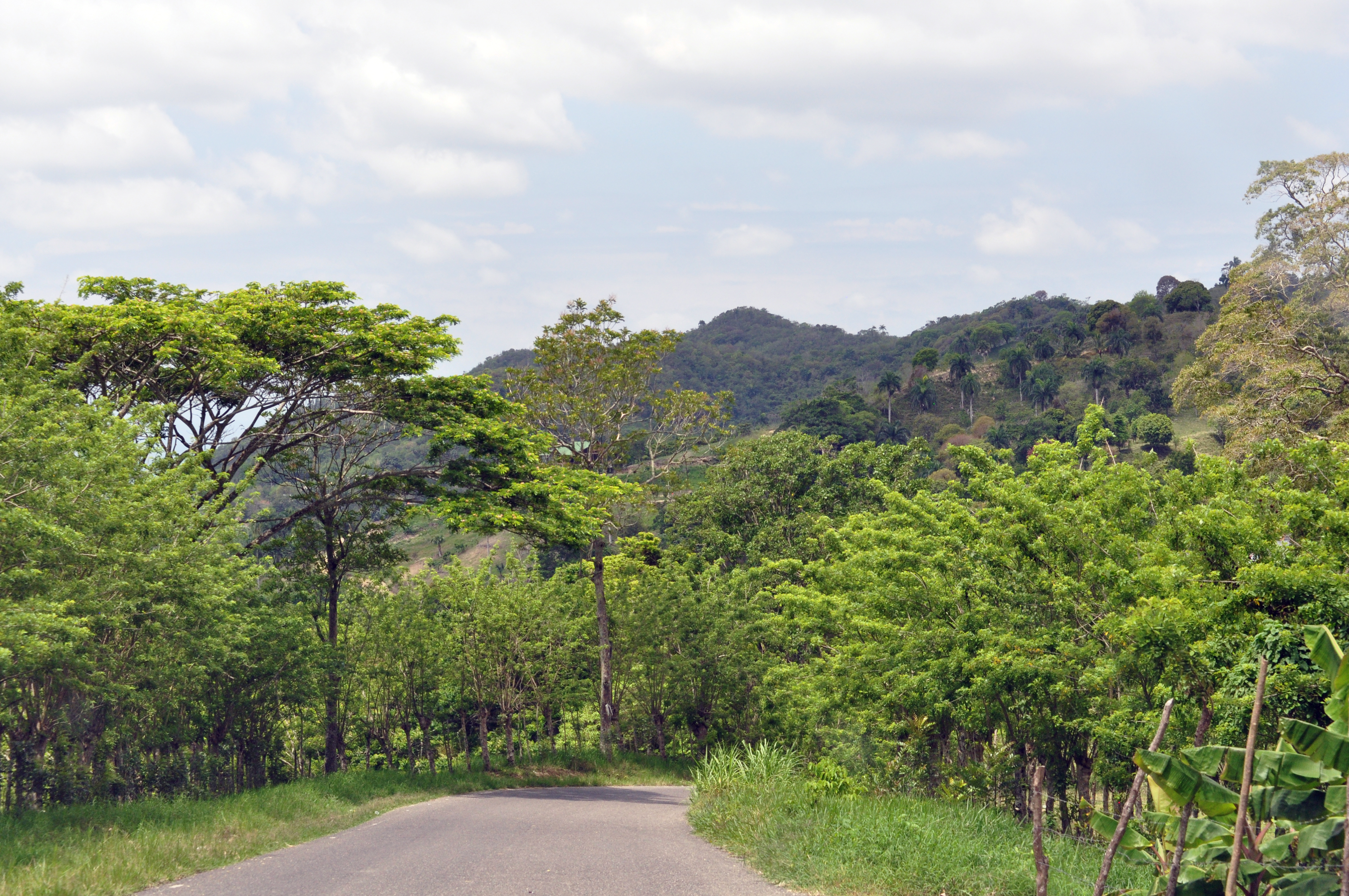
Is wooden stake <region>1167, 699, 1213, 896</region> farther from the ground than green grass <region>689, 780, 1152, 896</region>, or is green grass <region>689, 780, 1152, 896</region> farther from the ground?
wooden stake <region>1167, 699, 1213, 896</region>

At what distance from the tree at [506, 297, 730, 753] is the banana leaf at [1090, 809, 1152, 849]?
927 inches

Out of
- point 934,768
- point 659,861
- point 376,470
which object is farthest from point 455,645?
point 659,861

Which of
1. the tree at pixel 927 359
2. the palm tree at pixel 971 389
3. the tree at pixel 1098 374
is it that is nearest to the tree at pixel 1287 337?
the tree at pixel 1098 374

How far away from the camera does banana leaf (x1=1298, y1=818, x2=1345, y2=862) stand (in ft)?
15.0

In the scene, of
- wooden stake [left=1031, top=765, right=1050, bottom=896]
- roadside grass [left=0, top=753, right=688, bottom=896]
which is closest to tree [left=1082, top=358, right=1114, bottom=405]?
roadside grass [left=0, top=753, right=688, bottom=896]

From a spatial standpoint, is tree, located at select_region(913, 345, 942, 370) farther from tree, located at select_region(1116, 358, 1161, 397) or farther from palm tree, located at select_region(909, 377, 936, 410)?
tree, located at select_region(1116, 358, 1161, 397)

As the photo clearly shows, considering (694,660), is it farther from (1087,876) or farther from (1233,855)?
(1233,855)

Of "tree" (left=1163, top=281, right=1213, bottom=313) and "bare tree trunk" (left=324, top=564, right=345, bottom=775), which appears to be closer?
"bare tree trunk" (left=324, top=564, right=345, bottom=775)

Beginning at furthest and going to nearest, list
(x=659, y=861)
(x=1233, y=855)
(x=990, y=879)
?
(x=659, y=861)
(x=990, y=879)
(x=1233, y=855)

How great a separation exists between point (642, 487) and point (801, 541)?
35.3 ft

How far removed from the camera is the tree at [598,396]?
2902 cm

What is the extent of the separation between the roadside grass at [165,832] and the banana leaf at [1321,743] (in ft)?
32.1

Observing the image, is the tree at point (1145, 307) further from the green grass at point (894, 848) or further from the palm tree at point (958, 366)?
the green grass at point (894, 848)

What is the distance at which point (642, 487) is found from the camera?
88.1 feet
